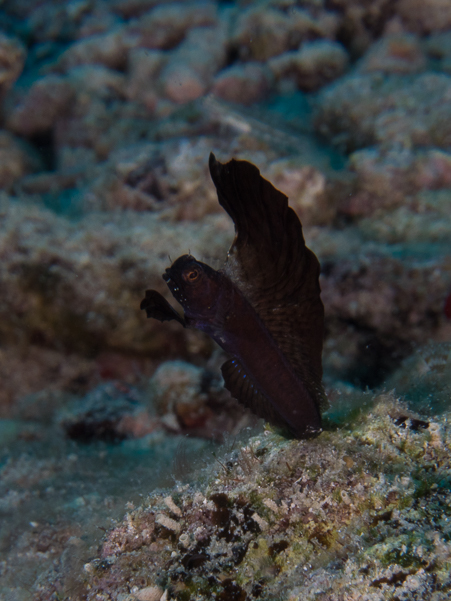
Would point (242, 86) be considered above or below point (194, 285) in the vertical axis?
above

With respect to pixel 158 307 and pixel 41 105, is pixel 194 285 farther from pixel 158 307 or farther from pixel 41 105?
pixel 41 105

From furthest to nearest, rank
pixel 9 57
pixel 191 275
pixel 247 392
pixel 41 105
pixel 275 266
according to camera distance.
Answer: pixel 41 105
pixel 9 57
pixel 247 392
pixel 275 266
pixel 191 275

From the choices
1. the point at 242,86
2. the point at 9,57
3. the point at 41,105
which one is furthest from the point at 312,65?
the point at 9,57

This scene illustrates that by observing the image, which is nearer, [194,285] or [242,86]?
[194,285]

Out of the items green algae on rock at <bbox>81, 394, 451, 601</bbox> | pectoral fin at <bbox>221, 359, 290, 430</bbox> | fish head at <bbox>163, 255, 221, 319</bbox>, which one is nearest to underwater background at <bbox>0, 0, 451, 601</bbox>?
green algae on rock at <bbox>81, 394, 451, 601</bbox>

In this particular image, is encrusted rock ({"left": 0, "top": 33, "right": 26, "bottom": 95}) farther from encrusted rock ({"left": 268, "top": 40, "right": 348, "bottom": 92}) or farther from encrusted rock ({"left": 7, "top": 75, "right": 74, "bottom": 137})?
encrusted rock ({"left": 268, "top": 40, "right": 348, "bottom": 92})

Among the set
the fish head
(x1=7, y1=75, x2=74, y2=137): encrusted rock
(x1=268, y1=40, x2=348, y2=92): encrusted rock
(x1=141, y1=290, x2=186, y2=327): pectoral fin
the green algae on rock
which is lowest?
the green algae on rock

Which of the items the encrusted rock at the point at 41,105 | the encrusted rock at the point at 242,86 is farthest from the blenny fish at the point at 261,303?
the encrusted rock at the point at 41,105

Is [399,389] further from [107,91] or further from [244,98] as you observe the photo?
[107,91]
